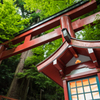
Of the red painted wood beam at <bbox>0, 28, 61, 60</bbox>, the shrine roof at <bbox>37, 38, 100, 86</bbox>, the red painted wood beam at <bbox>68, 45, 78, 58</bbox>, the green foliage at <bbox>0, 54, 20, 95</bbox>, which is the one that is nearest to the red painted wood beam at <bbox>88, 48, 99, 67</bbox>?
the shrine roof at <bbox>37, 38, 100, 86</bbox>

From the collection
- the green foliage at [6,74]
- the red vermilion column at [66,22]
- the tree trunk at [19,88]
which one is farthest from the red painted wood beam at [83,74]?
the green foliage at [6,74]

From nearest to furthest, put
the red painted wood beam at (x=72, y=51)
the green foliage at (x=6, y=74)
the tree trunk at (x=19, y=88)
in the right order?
the red painted wood beam at (x=72, y=51) → the tree trunk at (x=19, y=88) → the green foliage at (x=6, y=74)

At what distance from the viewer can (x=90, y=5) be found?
14.0 ft

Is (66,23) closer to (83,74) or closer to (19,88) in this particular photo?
(83,74)

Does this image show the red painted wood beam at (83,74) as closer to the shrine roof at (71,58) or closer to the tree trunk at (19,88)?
the shrine roof at (71,58)

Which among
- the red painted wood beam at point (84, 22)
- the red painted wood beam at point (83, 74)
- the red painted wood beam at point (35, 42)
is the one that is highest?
the red painted wood beam at point (84, 22)

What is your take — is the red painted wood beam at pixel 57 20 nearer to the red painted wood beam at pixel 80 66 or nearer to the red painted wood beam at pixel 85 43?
the red painted wood beam at pixel 85 43

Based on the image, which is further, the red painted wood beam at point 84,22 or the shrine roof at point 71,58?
the red painted wood beam at point 84,22

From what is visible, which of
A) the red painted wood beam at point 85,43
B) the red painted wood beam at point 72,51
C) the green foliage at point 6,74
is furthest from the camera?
the green foliage at point 6,74

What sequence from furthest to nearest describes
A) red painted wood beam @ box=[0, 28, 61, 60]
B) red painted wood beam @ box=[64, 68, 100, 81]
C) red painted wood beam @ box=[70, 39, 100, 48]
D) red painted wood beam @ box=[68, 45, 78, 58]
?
1. red painted wood beam @ box=[0, 28, 61, 60]
2. red painted wood beam @ box=[68, 45, 78, 58]
3. red painted wood beam @ box=[64, 68, 100, 81]
4. red painted wood beam @ box=[70, 39, 100, 48]

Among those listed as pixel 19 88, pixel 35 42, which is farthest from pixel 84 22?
pixel 19 88

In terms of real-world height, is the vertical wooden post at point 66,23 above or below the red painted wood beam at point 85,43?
above

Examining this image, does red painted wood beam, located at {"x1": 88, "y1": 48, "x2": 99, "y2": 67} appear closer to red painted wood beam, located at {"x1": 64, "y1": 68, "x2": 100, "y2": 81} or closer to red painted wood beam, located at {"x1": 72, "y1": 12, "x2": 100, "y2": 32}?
red painted wood beam, located at {"x1": 64, "y1": 68, "x2": 100, "y2": 81}

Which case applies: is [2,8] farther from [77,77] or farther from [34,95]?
[34,95]
